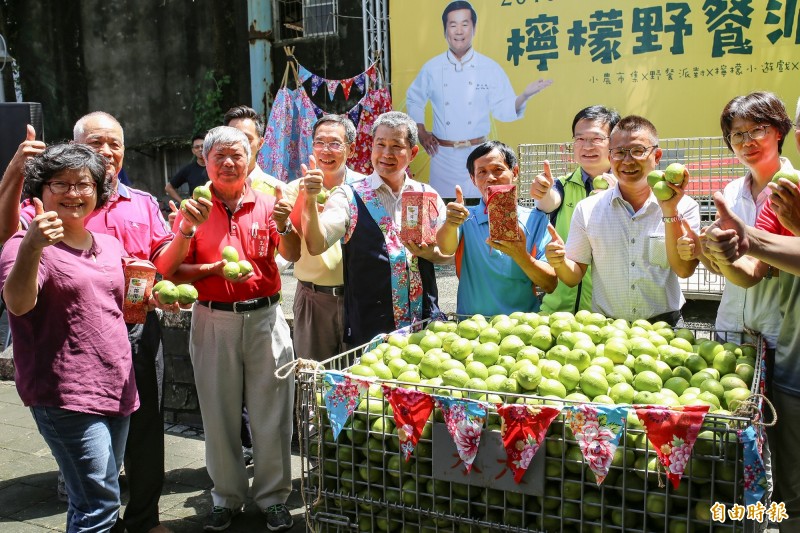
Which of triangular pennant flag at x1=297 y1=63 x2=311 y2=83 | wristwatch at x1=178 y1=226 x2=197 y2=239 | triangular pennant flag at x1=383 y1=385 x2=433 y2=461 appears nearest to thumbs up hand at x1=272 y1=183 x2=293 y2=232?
wristwatch at x1=178 y1=226 x2=197 y2=239

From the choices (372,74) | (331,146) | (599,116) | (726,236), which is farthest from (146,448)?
(372,74)

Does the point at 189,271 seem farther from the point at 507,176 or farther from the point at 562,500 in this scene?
the point at 562,500

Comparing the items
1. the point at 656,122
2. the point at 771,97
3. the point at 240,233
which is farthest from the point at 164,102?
the point at 771,97

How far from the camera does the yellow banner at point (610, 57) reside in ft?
21.5

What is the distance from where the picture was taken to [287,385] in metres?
3.77

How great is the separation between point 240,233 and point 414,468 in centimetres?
172

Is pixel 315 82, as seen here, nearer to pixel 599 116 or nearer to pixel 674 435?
pixel 599 116

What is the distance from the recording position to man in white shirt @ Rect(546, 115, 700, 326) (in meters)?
3.08

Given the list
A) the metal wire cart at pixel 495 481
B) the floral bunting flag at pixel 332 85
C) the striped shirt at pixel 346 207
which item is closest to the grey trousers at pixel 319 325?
the striped shirt at pixel 346 207

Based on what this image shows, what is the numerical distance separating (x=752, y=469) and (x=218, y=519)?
2693 millimetres

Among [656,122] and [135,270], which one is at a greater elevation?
[656,122]

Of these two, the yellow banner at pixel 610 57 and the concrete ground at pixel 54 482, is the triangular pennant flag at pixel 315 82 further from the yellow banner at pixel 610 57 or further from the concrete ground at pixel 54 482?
the concrete ground at pixel 54 482

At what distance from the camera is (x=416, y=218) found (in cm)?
329

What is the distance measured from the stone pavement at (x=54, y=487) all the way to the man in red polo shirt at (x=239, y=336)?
0.72ft
